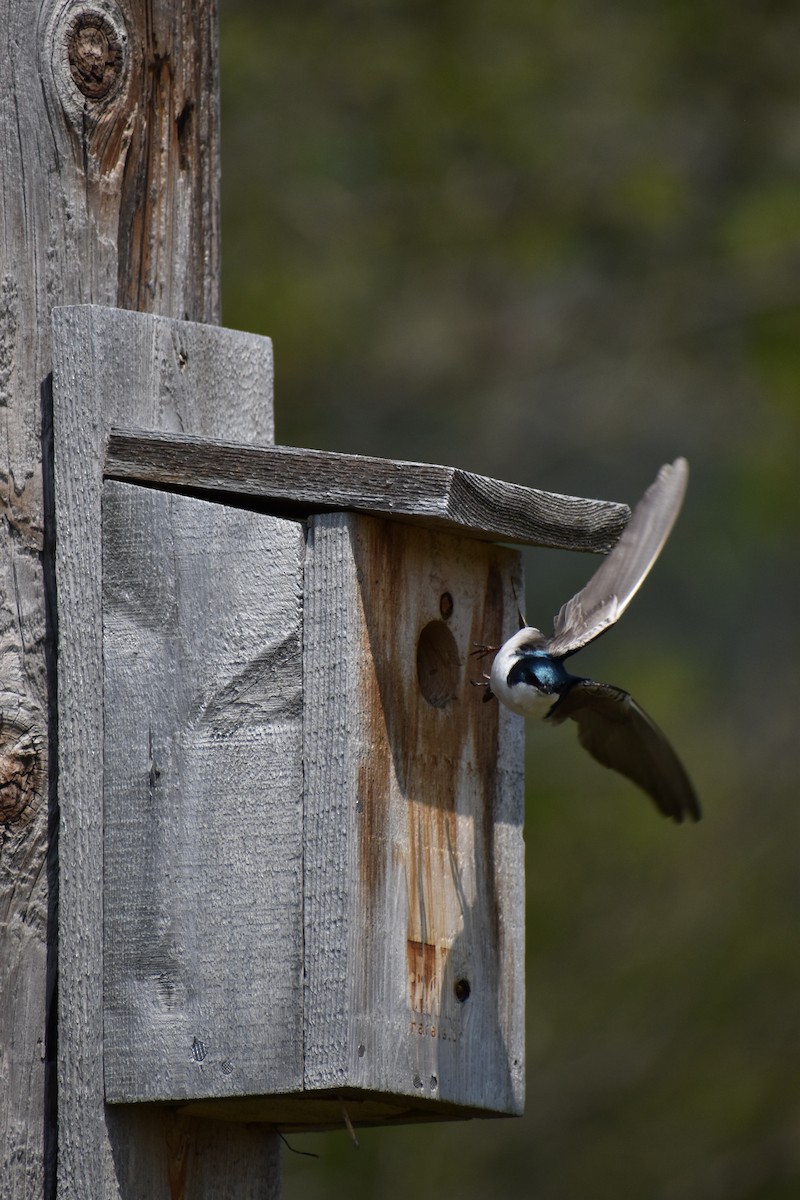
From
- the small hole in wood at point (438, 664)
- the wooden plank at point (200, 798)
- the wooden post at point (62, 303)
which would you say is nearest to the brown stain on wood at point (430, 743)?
the small hole in wood at point (438, 664)

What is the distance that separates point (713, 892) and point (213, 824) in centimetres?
512

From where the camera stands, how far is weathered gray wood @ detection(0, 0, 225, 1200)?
103 inches

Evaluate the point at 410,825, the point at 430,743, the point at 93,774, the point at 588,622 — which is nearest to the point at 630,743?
the point at 588,622

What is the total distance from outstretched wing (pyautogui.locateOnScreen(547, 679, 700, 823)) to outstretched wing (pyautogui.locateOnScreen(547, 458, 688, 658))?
26cm

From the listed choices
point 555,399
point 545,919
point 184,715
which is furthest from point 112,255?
point 545,919

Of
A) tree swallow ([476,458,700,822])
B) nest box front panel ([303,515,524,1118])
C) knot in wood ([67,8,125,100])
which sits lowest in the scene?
nest box front panel ([303,515,524,1118])

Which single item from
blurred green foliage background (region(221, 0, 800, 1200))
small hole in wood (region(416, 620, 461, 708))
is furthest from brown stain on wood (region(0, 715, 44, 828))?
blurred green foliage background (region(221, 0, 800, 1200))

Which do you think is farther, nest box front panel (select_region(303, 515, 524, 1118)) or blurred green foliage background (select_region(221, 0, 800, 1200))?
blurred green foliage background (select_region(221, 0, 800, 1200))

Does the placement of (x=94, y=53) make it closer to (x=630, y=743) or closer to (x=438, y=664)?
(x=438, y=664)

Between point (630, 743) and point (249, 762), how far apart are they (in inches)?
39.2

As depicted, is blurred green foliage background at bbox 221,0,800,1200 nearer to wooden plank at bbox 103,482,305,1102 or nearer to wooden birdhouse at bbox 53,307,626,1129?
wooden birdhouse at bbox 53,307,626,1129

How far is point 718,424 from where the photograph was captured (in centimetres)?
812

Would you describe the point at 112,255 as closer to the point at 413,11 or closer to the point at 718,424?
the point at 413,11

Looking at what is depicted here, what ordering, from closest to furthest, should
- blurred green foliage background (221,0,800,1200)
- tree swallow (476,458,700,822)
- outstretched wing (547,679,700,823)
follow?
tree swallow (476,458,700,822), outstretched wing (547,679,700,823), blurred green foliage background (221,0,800,1200)
